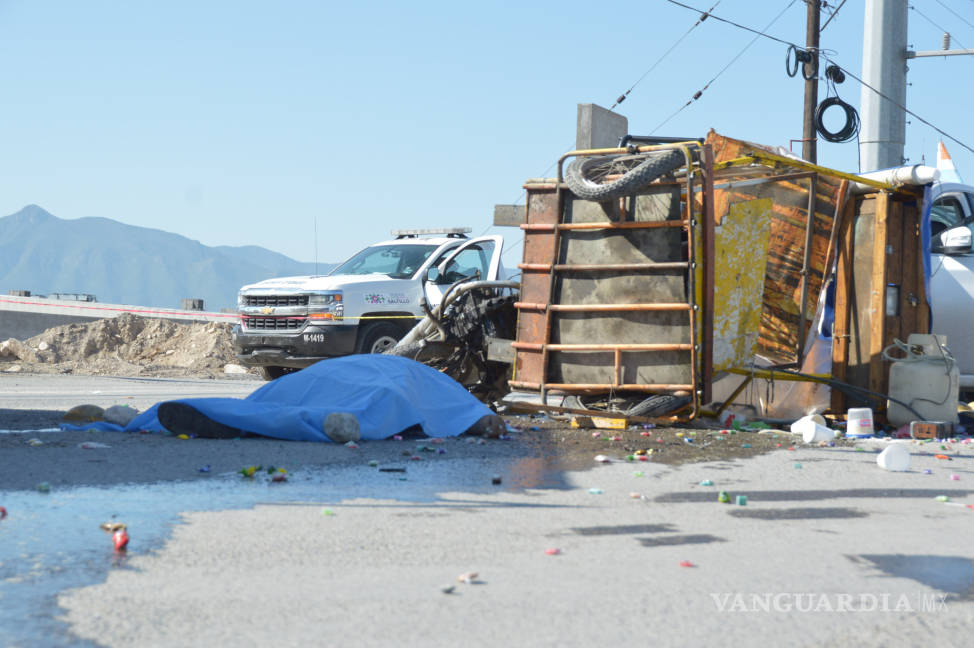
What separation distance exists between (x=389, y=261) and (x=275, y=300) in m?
1.86

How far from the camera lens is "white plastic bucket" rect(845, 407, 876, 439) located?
9.88 m

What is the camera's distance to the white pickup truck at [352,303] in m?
14.6

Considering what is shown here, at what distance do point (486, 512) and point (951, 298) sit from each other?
29.3ft

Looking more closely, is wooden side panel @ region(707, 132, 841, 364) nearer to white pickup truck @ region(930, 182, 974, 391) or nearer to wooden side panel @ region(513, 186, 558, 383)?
white pickup truck @ region(930, 182, 974, 391)

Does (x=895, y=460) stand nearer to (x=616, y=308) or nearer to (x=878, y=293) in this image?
(x=616, y=308)

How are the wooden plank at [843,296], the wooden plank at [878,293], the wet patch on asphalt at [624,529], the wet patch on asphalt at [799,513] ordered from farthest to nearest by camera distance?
the wooden plank at [843,296], the wooden plank at [878,293], the wet patch on asphalt at [799,513], the wet patch on asphalt at [624,529]

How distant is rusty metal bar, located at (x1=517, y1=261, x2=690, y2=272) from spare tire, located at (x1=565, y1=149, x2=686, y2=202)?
65cm

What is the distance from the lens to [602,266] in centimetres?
1009

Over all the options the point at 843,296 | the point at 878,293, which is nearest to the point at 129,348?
the point at 843,296

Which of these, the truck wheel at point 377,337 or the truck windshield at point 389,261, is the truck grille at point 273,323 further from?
the truck windshield at point 389,261

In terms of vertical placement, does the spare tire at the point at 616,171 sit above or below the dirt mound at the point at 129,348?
above

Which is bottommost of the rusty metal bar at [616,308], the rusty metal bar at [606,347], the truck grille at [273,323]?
the rusty metal bar at [606,347]

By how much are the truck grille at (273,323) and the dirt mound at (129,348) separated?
669 centimetres

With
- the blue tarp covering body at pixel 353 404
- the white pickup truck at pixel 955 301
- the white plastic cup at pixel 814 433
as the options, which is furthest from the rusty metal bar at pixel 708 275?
the white pickup truck at pixel 955 301
